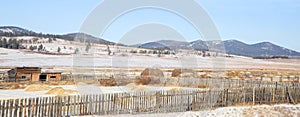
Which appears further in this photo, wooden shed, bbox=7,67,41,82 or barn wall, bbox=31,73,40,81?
barn wall, bbox=31,73,40,81

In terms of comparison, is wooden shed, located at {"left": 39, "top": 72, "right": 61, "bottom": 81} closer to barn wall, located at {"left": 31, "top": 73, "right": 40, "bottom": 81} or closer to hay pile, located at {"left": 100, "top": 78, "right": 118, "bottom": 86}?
barn wall, located at {"left": 31, "top": 73, "right": 40, "bottom": 81}

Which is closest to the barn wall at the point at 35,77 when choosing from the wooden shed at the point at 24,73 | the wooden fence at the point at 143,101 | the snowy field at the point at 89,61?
the wooden shed at the point at 24,73

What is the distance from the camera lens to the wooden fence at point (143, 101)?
41.6 ft

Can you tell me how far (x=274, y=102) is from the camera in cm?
2031

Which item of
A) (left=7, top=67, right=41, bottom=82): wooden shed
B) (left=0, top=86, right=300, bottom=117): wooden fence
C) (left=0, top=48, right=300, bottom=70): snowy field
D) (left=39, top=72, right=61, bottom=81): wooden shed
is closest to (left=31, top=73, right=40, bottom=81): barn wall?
(left=7, top=67, right=41, bottom=82): wooden shed

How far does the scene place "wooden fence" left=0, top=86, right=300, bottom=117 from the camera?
1267 cm

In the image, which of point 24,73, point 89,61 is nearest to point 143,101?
point 24,73

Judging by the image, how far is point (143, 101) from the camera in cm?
1645

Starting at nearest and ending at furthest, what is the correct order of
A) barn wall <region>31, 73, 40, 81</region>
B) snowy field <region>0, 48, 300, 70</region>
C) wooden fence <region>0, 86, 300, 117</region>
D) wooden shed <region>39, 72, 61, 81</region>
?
wooden fence <region>0, 86, 300, 117</region> → barn wall <region>31, 73, 40, 81</region> → wooden shed <region>39, 72, 61, 81</region> → snowy field <region>0, 48, 300, 70</region>

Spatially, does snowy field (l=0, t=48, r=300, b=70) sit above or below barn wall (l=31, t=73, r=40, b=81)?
above

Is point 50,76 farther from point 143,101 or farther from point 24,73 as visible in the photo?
point 143,101

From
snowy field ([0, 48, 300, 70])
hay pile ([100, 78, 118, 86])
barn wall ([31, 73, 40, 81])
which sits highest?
snowy field ([0, 48, 300, 70])

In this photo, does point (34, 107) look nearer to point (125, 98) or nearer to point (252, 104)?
point (125, 98)

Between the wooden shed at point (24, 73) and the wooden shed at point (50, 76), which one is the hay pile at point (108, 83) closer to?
the wooden shed at point (50, 76)
